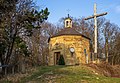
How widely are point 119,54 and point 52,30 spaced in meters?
16.2

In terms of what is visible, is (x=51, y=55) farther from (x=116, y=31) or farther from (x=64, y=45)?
(x=116, y=31)

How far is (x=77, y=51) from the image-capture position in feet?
108

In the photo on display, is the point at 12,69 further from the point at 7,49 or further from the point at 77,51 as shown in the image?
the point at 77,51

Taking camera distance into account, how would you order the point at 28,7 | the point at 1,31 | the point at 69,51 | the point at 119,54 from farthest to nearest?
the point at 119,54, the point at 69,51, the point at 28,7, the point at 1,31

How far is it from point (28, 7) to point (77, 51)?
1643cm

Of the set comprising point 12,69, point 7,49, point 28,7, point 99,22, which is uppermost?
point 99,22

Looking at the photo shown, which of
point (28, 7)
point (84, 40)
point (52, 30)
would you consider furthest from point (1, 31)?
point (52, 30)

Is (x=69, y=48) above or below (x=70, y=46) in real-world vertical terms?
below

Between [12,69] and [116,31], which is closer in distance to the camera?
[12,69]

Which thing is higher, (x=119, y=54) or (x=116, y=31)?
(x=116, y=31)

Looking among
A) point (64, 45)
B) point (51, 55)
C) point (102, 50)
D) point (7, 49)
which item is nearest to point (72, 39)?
point (64, 45)

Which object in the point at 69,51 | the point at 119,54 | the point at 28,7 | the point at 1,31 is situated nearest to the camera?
the point at 1,31

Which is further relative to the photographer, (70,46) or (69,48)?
(70,46)

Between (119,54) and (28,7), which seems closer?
(28,7)
